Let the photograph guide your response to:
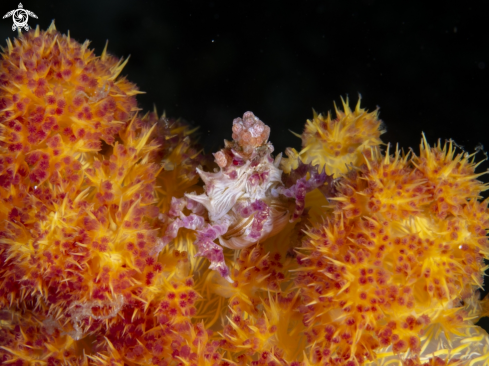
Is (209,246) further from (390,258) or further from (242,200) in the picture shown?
(390,258)

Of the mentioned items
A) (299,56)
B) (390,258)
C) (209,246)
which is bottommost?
(209,246)

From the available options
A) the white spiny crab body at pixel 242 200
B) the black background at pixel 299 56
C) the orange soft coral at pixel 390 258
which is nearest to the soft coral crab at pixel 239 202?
the white spiny crab body at pixel 242 200

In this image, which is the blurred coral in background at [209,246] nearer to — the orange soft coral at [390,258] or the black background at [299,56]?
the orange soft coral at [390,258]

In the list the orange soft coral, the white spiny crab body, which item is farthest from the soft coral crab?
the orange soft coral

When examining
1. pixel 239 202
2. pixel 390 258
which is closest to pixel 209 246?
pixel 239 202

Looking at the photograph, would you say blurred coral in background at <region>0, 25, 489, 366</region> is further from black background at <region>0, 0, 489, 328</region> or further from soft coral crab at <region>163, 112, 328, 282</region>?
black background at <region>0, 0, 489, 328</region>

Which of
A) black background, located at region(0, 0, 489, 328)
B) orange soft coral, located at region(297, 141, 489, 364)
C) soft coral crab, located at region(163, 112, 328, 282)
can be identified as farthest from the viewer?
black background, located at region(0, 0, 489, 328)
